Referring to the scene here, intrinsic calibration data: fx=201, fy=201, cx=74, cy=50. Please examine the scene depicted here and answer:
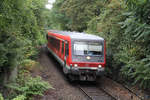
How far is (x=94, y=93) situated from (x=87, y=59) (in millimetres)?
2053

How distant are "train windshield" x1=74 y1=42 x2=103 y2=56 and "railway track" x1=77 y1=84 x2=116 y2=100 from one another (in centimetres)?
199

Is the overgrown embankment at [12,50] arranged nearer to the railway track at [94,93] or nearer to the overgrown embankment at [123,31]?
the railway track at [94,93]

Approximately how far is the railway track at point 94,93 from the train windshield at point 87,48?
1.99 m

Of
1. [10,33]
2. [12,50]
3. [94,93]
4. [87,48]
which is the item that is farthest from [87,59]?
[12,50]

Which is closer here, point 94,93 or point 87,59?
point 94,93

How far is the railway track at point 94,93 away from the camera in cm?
989

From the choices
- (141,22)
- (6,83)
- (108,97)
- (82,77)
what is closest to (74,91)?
(82,77)

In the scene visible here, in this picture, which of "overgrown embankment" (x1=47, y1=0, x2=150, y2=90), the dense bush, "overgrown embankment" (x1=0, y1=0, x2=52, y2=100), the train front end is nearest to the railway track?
the train front end

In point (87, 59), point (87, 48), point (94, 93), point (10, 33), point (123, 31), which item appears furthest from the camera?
point (87, 48)

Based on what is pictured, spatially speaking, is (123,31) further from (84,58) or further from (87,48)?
(84,58)

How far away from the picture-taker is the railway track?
9.89m

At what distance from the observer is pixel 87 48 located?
39.3 feet

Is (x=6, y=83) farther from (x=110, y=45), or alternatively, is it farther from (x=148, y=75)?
(x=110, y=45)

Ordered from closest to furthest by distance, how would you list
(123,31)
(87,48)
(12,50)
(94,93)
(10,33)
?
(12,50) < (10,33) < (94,93) < (123,31) < (87,48)
